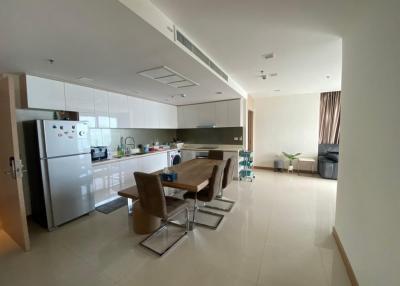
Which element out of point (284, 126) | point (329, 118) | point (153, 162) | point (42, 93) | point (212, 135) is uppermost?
point (42, 93)

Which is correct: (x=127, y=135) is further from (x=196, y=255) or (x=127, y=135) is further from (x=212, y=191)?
(x=196, y=255)

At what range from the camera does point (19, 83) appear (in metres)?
2.58

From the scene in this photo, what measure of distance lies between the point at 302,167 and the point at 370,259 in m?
4.63

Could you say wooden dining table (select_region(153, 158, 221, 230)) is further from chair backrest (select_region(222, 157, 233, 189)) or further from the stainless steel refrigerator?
the stainless steel refrigerator

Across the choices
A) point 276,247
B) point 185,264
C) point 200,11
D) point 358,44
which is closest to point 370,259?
point 276,247

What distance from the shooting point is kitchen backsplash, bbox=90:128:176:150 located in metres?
3.71

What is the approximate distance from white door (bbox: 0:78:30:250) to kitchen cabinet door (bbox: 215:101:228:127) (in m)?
4.23

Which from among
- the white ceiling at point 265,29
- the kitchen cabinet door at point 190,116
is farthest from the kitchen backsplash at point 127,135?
the white ceiling at point 265,29

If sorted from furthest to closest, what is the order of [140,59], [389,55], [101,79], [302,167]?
1. [302,167]
2. [101,79]
3. [140,59]
4. [389,55]

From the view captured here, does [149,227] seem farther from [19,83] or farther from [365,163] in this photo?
[19,83]

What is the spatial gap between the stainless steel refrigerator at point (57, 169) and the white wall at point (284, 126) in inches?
201

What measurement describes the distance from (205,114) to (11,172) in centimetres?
434

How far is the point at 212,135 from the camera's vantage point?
19.2ft

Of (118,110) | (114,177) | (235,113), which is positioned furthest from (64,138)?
(235,113)
